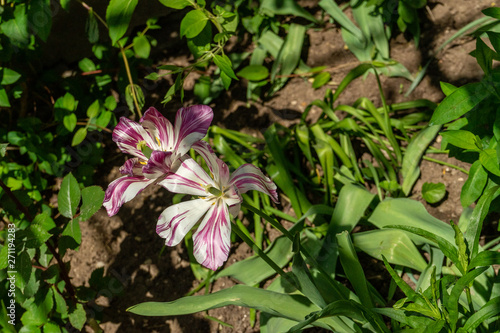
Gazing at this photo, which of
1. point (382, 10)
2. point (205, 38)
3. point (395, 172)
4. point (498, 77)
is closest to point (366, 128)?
point (395, 172)

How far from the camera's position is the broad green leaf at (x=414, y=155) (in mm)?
2029

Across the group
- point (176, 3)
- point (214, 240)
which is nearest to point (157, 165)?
point (214, 240)

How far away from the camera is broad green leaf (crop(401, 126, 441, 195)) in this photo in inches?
79.9

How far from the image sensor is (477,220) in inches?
55.5

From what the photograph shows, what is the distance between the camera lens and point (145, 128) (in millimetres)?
1192

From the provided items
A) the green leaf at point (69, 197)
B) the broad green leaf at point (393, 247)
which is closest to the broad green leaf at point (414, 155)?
the broad green leaf at point (393, 247)

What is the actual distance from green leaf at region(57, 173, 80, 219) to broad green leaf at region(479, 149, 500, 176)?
1.23 m

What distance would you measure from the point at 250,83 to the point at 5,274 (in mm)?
1419

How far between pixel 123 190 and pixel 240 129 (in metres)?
1.41

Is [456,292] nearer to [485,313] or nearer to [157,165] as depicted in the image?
[485,313]

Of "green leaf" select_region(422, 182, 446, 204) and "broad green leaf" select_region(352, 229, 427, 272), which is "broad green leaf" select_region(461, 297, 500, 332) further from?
"green leaf" select_region(422, 182, 446, 204)

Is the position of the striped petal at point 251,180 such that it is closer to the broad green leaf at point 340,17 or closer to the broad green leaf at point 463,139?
the broad green leaf at point 463,139

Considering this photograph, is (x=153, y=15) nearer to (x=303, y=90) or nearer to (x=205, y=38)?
(x=303, y=90)

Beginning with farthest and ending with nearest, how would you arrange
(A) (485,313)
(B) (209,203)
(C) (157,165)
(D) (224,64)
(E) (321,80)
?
1. (E) (321,80)
2. (D) (224,64)
3. (A) (485,313)
4. (B) (209,203)
5. (C) (157,165)
